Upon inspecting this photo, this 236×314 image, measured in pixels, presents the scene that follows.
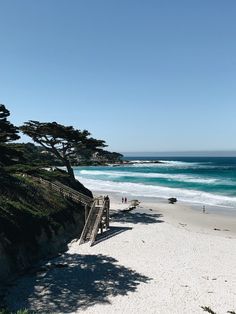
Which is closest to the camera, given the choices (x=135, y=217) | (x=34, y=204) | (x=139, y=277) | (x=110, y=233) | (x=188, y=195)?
(x=139, y=277)

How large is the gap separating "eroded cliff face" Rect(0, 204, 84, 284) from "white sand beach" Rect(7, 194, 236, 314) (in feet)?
2.46

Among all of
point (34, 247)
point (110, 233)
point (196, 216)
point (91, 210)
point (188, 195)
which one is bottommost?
point (196, 216)

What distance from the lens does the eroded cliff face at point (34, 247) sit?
1669cm

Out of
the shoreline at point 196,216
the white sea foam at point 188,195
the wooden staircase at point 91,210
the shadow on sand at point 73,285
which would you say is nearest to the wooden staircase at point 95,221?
the wooden staircase at point 91,210

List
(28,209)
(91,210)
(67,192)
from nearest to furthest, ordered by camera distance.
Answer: (28,209), (91,210), (67,192)

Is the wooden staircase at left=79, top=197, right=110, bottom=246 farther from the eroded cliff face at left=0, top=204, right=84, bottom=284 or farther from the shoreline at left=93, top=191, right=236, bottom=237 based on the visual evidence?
the shoreline at left=93, top=191, right=236, bottom=237

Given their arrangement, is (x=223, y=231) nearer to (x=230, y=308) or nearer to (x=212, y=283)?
(x=212, y=283)

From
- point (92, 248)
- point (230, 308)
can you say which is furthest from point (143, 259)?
point (230, 308)

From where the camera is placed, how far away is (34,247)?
63.4 feet

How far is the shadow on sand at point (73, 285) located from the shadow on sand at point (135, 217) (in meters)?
11.2

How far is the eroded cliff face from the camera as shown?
16.7m

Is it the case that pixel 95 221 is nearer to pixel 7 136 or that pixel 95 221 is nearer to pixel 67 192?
pixel 67 192

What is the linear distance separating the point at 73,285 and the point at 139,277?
3.06 m

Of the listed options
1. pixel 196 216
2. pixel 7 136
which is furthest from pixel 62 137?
pixel 196 216
